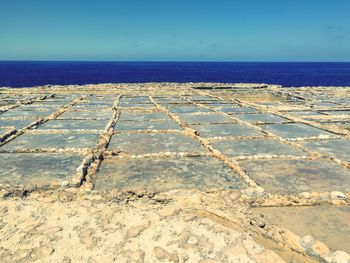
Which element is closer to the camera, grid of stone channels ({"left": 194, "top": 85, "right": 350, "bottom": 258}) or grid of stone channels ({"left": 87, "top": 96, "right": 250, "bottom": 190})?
grid of stone channels ({"left": 194, "top": 85, "right": 350, "bottom": 258})

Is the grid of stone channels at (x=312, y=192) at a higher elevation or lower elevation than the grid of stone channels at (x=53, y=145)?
lower

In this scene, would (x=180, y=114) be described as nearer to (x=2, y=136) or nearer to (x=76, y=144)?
(x=76, y=144)

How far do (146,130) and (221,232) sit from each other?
644cm

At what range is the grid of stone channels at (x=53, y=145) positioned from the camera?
267 inches

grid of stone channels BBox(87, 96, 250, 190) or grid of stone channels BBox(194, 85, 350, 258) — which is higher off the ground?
grid of stone channels BBox(87, 96, 250, 190)

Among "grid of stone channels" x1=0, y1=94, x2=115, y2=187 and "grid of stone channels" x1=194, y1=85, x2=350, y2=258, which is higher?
"grid of stone channels" x1=0, y1=94, x2=115, y2=187

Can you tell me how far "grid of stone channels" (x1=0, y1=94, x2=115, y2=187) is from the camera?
6.77 meters

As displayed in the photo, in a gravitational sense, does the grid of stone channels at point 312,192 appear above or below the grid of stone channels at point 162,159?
below

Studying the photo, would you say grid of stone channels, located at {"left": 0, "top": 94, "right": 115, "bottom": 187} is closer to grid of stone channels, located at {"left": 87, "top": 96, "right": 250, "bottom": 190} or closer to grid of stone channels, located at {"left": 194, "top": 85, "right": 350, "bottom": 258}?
grid of stone channels, located at {"left": 87, "top": 96, "right": 250, "bottom": 190}

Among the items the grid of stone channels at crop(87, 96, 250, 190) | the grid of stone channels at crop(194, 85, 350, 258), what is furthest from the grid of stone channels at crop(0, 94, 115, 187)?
the grid of stone channels at crop(194, 85, 350, 258)

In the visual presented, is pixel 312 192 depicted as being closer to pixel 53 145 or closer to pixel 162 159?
pixel 162 159

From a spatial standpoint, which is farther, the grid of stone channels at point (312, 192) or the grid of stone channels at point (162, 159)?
the grid of stone channels at point (162, 159)

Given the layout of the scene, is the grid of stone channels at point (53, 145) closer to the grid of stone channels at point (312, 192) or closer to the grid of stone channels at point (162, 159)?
the grid of stone channels at point (162, 159)

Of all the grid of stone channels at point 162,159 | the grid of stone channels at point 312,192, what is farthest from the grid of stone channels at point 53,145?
the grid of stone channels at point 312,192
